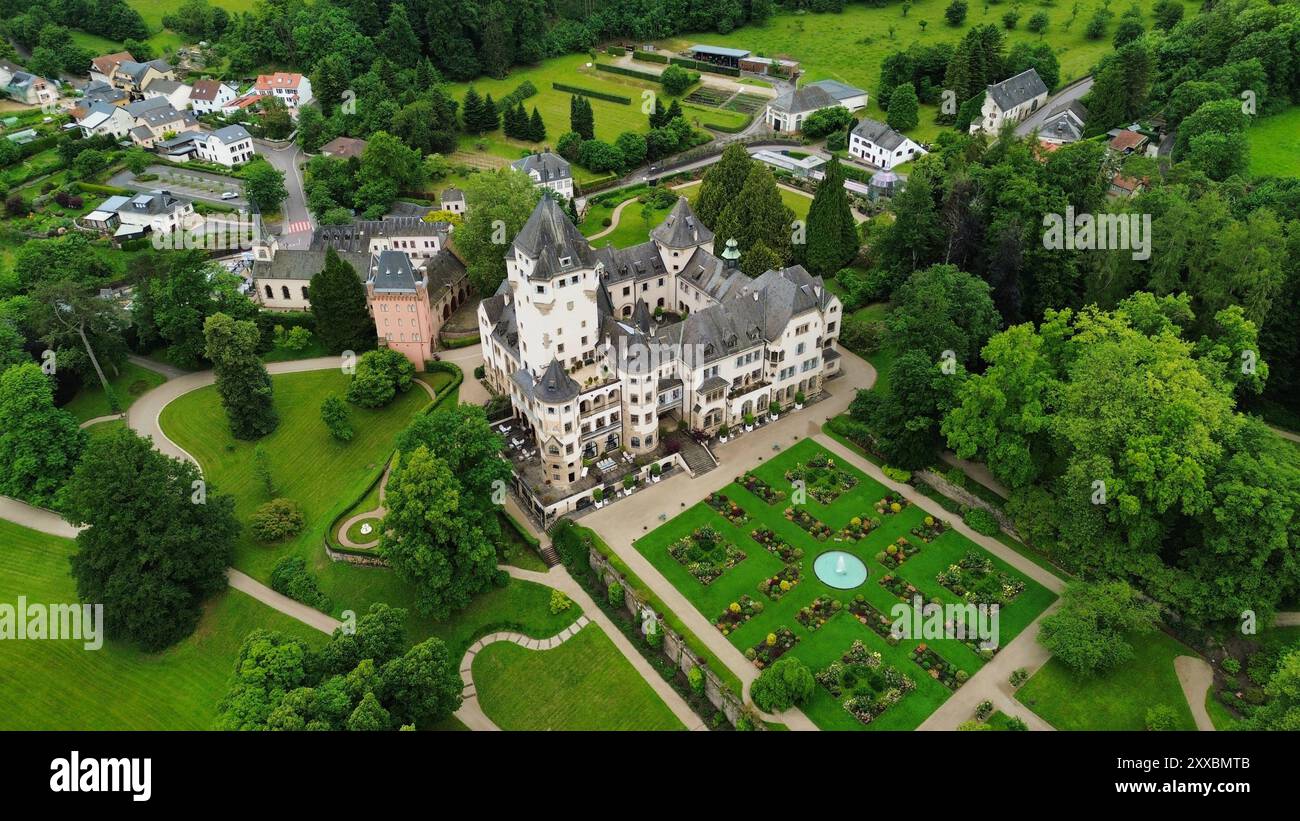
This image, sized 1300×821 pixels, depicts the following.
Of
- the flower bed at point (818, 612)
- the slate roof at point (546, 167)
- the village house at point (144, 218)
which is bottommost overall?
the flower bed at point (818, 612)

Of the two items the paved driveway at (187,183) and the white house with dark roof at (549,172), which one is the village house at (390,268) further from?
the paved driveway at (187,183)

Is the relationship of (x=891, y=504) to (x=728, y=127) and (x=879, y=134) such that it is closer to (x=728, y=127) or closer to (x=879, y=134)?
(x=879, y=134)

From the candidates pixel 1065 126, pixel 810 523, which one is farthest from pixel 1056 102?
pixel 810 523

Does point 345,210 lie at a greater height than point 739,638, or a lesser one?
greater

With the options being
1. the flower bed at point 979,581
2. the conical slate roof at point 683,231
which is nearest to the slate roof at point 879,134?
the conical slate roof at point 683,231

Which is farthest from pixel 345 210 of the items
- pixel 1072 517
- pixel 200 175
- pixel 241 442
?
pixel 1072 517

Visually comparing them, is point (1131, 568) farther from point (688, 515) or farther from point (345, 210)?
point (345, 210)
